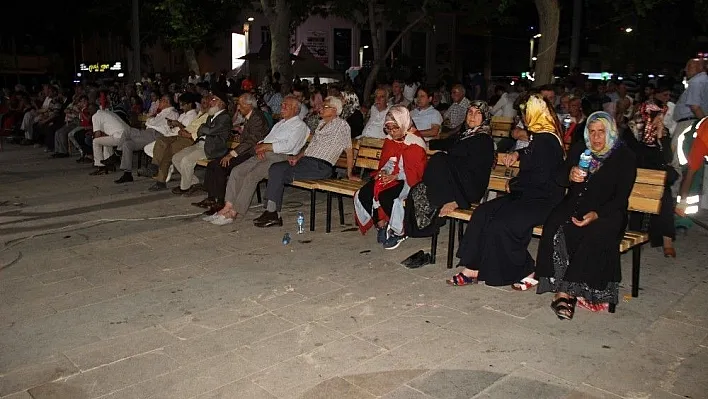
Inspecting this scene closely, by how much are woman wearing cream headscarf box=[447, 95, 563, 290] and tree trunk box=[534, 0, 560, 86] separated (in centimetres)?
669

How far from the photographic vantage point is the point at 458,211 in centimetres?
639

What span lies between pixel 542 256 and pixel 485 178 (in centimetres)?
128

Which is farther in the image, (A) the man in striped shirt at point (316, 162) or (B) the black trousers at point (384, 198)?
(A) the man in striped shirt at point (316, 162)

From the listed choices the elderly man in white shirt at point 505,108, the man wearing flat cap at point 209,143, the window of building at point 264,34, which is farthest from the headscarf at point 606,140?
the window of building at point 264,34

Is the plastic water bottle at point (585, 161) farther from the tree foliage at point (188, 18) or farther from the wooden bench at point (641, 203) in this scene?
the tree foliage at point (188, 18)

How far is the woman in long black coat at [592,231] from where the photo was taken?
17.4 ft

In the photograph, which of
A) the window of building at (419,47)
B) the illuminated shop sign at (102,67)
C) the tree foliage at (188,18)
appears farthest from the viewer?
the window of building at (419,47)

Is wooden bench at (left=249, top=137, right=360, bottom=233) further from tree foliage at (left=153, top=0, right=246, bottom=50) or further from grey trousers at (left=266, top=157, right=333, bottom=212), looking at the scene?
tree foliage at (left=153, top=0, right=246, bottom=50)

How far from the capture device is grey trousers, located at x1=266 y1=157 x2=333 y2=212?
8.31 metres

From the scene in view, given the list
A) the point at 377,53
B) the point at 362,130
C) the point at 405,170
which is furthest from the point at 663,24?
the point at 405,170

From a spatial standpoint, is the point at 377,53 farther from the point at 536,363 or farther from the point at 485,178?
the point at 536,363

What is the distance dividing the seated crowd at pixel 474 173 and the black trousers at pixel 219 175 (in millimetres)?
13

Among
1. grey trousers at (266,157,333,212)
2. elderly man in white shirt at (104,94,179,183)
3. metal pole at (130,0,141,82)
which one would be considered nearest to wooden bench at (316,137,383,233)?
grey trousers at (266,157,333,212)

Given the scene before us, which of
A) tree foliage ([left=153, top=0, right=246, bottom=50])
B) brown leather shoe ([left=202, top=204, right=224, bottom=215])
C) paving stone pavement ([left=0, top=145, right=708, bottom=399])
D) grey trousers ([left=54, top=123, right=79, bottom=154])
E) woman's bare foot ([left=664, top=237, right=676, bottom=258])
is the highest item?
tree foliage ([left=153, top=0, right=246, bottom=50])
